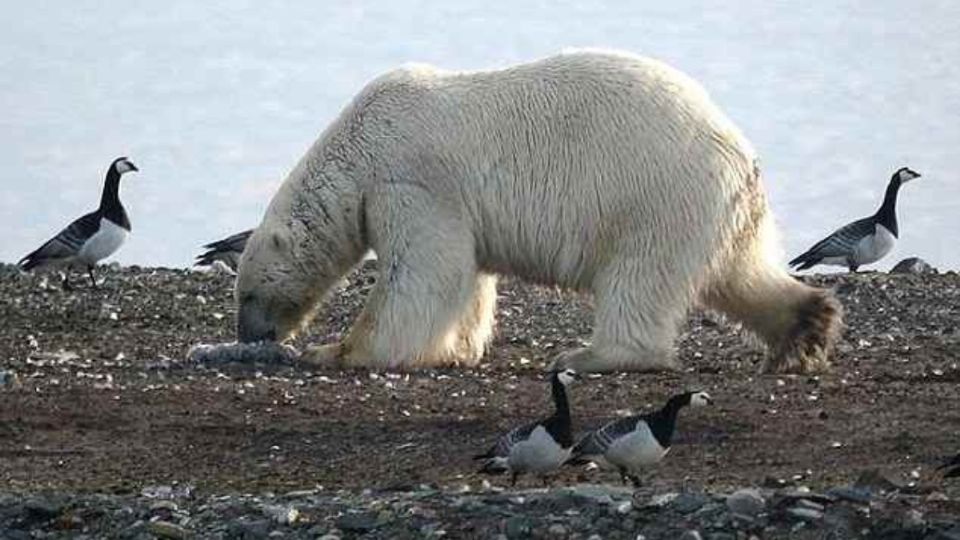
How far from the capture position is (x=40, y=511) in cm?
916

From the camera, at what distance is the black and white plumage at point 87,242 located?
16.7 meters

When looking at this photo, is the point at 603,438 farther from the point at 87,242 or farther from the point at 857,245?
the point at 857,245

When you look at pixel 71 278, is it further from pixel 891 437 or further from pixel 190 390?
pixel 891 437

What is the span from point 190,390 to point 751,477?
127 inches

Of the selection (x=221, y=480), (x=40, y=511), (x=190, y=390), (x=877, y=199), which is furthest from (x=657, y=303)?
(x=877, y=199)

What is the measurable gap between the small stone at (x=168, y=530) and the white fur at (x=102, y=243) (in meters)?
8.02

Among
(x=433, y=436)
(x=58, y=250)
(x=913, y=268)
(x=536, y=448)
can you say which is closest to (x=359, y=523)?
(x=536, y=448)

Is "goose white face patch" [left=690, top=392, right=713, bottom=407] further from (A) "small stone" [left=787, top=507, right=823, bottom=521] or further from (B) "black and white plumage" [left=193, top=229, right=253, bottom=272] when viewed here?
(B) "black and white plumage" [left=193, top=229, right=253, bottom=272]

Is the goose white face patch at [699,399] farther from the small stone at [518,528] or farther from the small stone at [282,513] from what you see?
the small stone at [282,513]

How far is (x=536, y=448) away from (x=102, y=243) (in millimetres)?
8194

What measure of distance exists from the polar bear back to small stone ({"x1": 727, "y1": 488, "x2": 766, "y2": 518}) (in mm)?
4071

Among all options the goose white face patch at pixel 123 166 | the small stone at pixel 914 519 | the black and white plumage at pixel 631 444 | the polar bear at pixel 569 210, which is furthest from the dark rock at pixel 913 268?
the small stone at pixel 914 519

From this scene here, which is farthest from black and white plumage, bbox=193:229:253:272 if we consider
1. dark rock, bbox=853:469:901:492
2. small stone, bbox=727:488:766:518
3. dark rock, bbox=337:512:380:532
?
small stone, bbox=727:488:766:518

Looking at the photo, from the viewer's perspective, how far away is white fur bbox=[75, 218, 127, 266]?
55.4ft
